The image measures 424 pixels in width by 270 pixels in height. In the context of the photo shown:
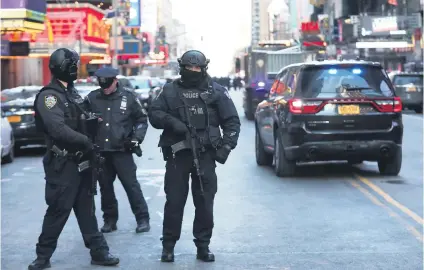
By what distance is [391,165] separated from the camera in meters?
14.9

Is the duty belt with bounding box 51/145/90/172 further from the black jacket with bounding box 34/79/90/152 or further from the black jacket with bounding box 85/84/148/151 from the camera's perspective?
the black jacket with bounding box 85/84/148/151

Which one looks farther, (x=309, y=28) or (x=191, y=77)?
(x=309, y=28)

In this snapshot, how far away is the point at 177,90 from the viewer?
824cm

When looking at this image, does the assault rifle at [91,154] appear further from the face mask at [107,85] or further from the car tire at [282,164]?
the car tire at [282,164]

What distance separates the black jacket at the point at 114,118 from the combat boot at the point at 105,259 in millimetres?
1904

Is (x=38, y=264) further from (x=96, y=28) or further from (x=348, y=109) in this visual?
(x=96, y=28)

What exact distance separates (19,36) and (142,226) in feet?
120

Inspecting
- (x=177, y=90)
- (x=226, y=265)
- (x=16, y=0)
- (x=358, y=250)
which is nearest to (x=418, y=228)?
(x=358, y=250)

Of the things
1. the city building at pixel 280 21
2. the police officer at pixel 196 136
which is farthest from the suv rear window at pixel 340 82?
the city building at pixel 280 21

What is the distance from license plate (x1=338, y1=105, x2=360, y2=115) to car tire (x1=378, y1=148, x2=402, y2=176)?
1.01 metres

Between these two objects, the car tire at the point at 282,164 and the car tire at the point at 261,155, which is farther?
the car tire at the point at 261,155

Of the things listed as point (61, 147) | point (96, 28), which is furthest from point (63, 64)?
point (96, 28)

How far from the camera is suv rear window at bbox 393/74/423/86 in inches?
1559

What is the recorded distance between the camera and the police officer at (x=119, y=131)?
9.85 meters
